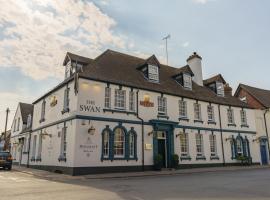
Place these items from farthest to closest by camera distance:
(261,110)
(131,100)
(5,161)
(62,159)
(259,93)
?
1. (259,93)
2. (261,110)
3. (5,161)
4. (131,100)
5. (62,159)

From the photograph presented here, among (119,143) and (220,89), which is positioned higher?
(220,89)

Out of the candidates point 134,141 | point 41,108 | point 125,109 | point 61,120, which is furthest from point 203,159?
point 41,108

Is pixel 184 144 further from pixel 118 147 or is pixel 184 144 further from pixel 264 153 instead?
pixel 264 153

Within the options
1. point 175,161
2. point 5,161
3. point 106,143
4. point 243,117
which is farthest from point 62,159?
point 243,117

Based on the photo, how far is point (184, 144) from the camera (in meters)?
23.5

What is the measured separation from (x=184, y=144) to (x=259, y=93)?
1899cm

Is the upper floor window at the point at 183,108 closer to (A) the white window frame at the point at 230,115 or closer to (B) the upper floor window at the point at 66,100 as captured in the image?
(A) the white window frame at the point at 230,115

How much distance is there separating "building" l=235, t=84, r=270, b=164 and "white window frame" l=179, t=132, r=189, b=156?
11.6 meters

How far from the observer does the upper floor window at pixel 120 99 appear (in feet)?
65.9

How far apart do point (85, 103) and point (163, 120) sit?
729 centimetres

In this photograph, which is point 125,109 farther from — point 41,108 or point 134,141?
point 41,108

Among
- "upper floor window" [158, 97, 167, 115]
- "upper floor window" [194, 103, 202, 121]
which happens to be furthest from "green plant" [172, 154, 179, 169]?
"upper floor window" [194, 103, 202, 121]

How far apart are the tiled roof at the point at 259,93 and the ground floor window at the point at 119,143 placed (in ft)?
70.7

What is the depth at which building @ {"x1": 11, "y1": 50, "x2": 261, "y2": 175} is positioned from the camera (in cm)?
1828
